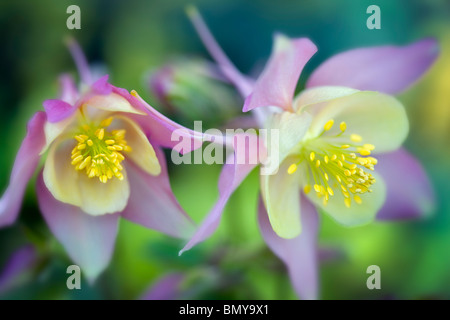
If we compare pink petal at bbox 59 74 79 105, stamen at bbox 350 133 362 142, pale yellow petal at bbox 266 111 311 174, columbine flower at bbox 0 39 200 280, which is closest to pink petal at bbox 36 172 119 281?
columbine flower at bbox 0 39 200 280

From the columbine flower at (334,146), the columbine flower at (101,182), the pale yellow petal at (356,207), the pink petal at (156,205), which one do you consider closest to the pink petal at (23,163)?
the columbine flower at (101,182)

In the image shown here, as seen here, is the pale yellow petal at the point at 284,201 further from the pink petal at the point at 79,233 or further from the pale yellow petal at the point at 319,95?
the pink petal at the point at 79,233

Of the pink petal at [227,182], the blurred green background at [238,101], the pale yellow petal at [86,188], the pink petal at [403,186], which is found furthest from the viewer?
the blurred green background at [238,101]

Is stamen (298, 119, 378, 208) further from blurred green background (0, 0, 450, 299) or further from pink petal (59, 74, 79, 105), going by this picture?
pink petal (59, 74, 79, 105)

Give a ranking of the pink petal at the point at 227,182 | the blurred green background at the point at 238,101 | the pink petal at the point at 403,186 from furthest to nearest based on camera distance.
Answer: the blurred green background at the point at 238,101
the pink petal at the point at 403,186
the pink petal at the point at 227,182

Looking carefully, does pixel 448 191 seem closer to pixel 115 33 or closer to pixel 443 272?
pixel 443 272
